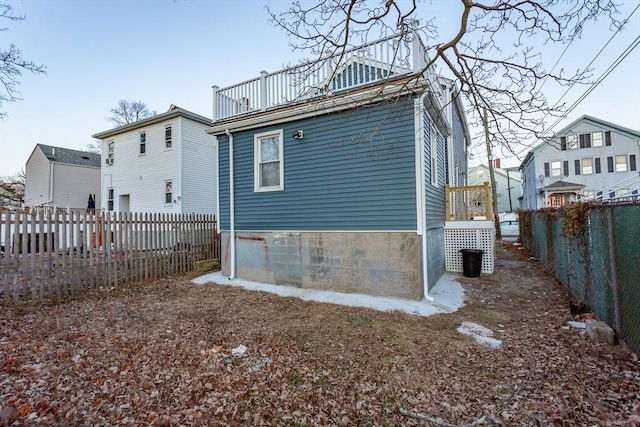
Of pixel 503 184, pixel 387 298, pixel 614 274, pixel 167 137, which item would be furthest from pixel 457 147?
pixel 503 184

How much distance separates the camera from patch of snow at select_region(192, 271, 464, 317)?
554 centimetres

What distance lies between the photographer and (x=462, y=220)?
845 centimetres

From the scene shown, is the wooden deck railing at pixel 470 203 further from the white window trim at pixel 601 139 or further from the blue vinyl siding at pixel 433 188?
the white window trim at pixel 601 139

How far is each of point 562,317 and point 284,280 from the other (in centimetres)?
552

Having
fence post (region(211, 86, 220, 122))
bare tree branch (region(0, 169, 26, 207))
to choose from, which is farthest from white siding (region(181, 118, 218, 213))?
bare tree branch (region(0, 169, 26, 207))

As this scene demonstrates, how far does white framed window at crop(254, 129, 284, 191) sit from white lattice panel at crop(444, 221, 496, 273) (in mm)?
5032

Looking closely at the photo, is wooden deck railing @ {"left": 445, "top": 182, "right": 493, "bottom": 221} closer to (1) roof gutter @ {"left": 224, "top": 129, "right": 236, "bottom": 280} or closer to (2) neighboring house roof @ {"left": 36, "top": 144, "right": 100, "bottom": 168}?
(1) roof gutter @ {"left": 224, "top": 129, "right": 236, "bottom": 280}

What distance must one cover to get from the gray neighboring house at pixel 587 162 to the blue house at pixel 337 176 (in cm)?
2091

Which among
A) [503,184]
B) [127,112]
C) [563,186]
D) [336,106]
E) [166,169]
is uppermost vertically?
[127,112]

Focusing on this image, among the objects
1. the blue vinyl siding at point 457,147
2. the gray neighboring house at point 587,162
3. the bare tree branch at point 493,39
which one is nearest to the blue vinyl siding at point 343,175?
the bare tree branch at point 493,39

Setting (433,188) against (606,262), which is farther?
(433,188)

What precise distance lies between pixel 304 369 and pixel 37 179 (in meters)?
27.4

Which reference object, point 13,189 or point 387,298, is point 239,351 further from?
point 13,189

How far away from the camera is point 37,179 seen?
2134cm
